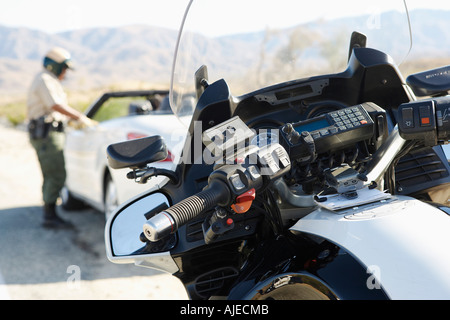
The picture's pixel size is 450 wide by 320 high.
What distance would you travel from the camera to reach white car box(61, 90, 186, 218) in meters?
4.38

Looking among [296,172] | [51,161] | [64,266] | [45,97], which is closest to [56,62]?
[45,97]

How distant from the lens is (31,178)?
29.5 ft

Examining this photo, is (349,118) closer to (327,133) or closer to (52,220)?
(327,133)

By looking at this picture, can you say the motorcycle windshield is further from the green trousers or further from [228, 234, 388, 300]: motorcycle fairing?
the green trousers

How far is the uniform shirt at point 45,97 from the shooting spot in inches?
230

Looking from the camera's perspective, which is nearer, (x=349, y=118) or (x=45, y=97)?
(x=349, y=118)

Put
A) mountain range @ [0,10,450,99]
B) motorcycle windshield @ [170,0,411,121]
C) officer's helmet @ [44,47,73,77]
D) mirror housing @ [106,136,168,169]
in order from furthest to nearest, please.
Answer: mountain range @ [0,10,450,99], officer's helmet @ [44,47,73,77], motorcycle windshield @ [170,0,411,121], mirror housing @ [106,136,168,169]

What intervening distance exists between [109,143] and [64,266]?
1.35m

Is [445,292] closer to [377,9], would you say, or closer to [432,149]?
[432,149]

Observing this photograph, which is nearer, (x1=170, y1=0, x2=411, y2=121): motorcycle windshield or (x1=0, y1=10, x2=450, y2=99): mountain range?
(x1=170, y1=0, x2=411, y2=121): motorcycle windshield

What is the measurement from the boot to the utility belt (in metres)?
0.89

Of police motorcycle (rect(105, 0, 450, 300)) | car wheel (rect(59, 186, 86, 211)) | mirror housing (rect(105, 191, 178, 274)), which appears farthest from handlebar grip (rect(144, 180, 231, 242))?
car wheel (rect(59, 186, 86, 211))

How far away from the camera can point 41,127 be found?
5.89 metres

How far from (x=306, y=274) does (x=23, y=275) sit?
3.69m
